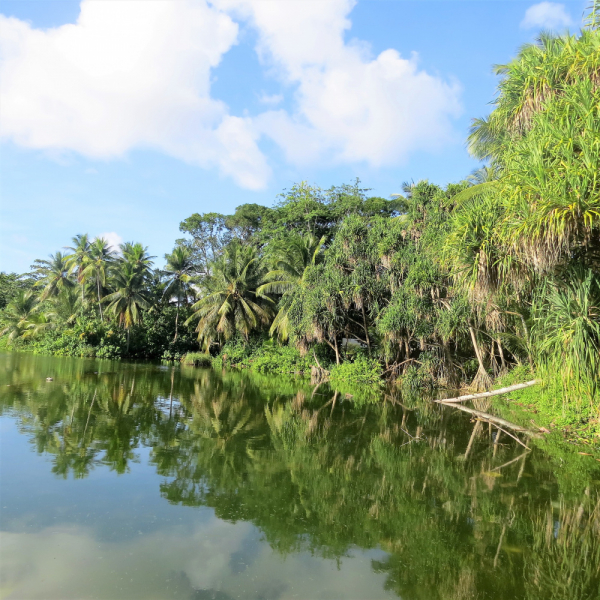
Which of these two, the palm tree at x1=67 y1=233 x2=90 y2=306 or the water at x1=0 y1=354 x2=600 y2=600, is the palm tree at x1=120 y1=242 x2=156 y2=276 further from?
the water at x1=0 y1=354 x2=600 y2=600

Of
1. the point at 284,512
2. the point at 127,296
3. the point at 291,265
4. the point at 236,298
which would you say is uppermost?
the point at 291,265

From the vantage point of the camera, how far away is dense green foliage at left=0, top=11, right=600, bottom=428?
787cm

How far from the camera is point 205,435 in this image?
932 centimetres

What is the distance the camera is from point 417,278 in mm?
17250

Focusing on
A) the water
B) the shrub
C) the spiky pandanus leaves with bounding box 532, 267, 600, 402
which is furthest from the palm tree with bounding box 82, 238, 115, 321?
the spiky pandanus leaves with bounding box 532, 267, 600, 402

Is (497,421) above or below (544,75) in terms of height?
below

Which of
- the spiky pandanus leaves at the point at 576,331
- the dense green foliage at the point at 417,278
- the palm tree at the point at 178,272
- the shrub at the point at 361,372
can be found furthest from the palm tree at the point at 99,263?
the spiky pandanus leaves at the point at 576,331

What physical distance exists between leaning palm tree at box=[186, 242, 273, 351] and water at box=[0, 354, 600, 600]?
19.0 metres

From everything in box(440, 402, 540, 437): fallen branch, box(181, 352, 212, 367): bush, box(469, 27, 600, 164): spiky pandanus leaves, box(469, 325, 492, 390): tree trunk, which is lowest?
box(181, 352, 212, 367): bush

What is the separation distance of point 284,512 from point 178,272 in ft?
103

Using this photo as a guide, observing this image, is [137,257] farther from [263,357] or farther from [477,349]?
[477,349]

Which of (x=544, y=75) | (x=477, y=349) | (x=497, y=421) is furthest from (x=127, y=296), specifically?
(x=544, y=75)

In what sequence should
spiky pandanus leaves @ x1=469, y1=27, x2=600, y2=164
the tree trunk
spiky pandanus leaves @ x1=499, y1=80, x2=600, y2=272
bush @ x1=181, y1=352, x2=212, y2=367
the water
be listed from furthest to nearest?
bush @ x1=181, y1=352, x2=212, y2=367 → the tree trunk → spiky pandanus leaves @ x1=469, y1=27, x2=600, y2=164 → spiky pandanus leaves @ x1=499, y1=80, x2=600, y2=272 → the water

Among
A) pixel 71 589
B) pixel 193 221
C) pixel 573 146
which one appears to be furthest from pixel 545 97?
pixel 193 221
